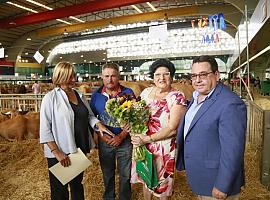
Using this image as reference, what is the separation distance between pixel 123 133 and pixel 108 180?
0.58 metres

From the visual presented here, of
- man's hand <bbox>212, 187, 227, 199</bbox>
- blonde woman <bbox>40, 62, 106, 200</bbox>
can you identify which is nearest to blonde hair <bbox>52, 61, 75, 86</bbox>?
blonde woman <bbox>40, 62, 106, 200</bbox>

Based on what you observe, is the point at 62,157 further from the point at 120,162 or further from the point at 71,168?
the point at 120,162

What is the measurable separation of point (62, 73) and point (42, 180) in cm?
222

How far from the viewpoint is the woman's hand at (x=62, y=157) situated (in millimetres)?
2318

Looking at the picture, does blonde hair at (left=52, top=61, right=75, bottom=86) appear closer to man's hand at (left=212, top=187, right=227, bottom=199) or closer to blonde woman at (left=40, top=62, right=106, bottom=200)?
blonde woman at (left=40, top=62, right=106, bottom=200)

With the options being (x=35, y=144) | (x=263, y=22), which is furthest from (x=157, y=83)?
(x=263, y=22)

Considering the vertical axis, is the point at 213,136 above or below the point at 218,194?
above

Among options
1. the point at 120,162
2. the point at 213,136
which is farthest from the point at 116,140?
the point at 213,136

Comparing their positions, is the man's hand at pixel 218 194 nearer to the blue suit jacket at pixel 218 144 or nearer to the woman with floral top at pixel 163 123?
the blue suit jacket at pixel 218 144

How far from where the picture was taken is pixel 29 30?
31453mm

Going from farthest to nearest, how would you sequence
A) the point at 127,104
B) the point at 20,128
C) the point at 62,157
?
the point at 20,128 < the point at 62,157 < the point at 127,104

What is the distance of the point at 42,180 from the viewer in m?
3.95

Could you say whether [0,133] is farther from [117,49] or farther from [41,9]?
[117,49]

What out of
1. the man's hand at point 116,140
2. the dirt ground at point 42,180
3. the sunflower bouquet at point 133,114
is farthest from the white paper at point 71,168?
the dirt ground at point 42,180
